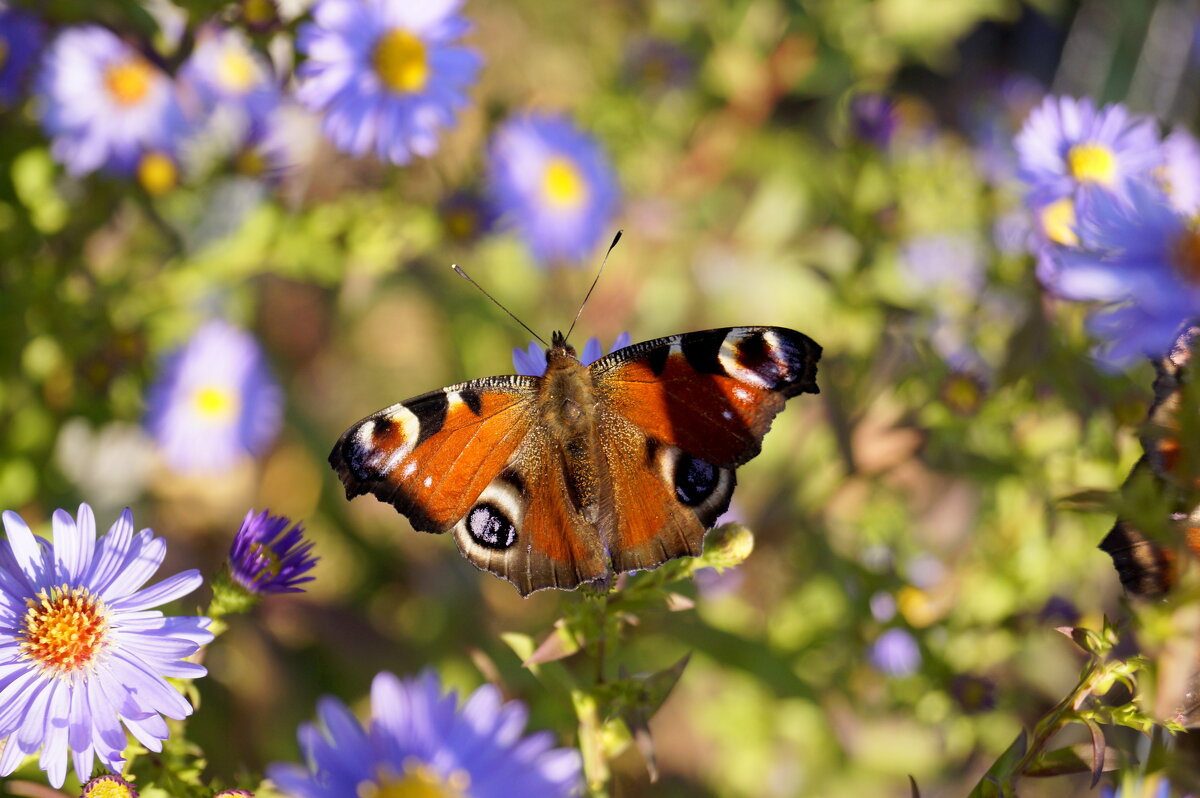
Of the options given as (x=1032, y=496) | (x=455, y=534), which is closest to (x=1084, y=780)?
(x=1032, y=496)

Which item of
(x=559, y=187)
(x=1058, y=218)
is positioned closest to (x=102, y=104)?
(x=559, y=187)

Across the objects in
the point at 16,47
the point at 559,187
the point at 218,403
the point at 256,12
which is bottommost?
the point at 218,403

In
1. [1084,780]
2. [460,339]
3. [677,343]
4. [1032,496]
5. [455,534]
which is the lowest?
[1084,780]

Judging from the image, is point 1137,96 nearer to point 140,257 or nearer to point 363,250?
point 363,250

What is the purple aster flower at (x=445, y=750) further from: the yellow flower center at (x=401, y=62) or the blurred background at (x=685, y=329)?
the yellow flower center at (x=401, y=62)

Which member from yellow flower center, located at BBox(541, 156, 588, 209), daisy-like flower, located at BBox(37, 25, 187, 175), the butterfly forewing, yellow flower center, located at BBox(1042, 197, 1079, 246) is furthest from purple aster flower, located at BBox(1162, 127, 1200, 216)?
daisy-like flower, located at BBox(37, 25, 187, 175)

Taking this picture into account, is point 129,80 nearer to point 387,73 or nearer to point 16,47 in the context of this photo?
point 16,47
